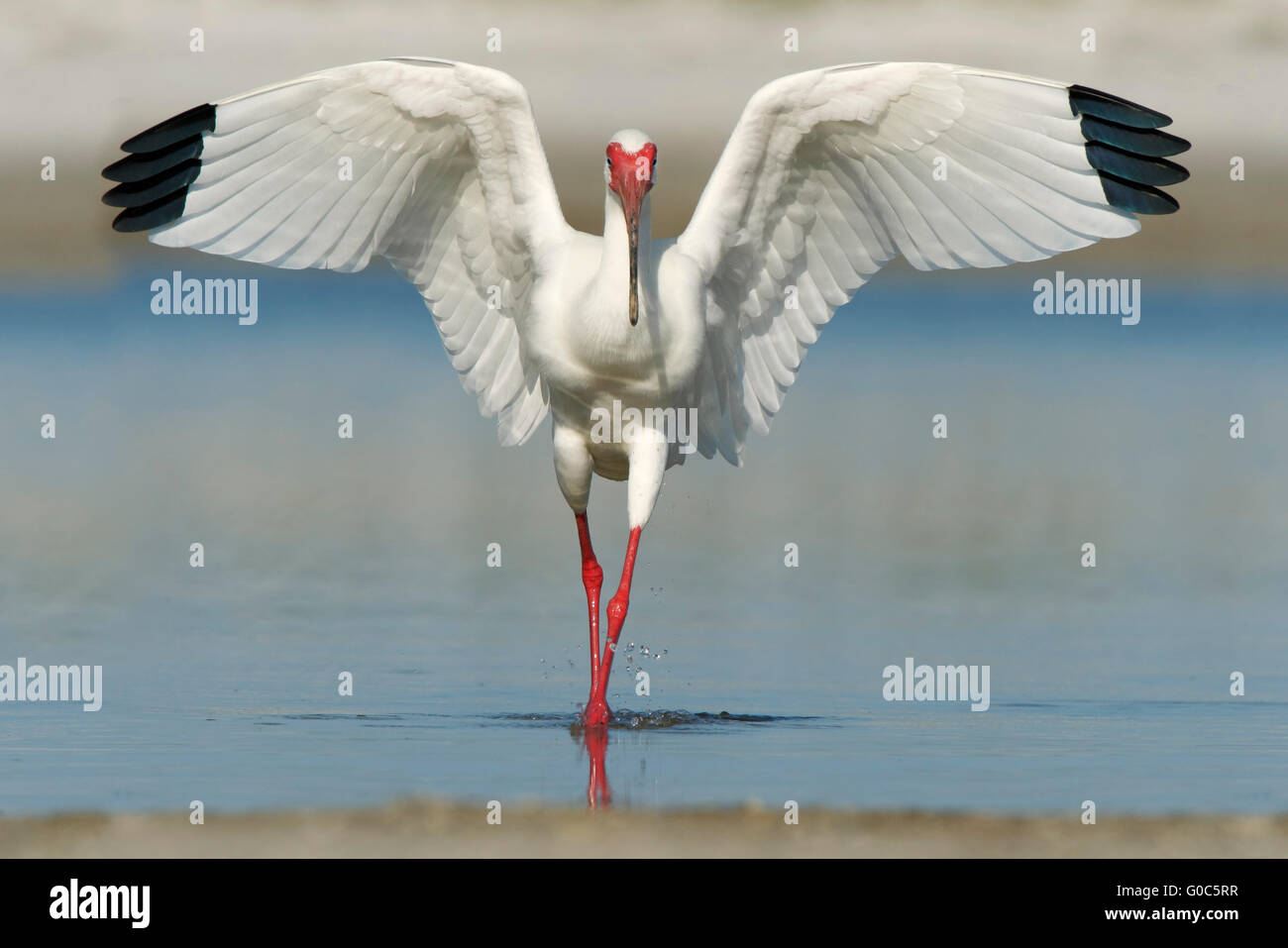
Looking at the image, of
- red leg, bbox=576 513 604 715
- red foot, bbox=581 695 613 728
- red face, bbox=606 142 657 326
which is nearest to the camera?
red face, bbox=606 142 657 326

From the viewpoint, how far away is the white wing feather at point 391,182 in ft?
34.6

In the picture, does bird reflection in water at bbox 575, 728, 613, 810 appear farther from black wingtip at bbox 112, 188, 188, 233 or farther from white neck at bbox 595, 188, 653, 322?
black wingtip at bbox 112, 188, 188, 233

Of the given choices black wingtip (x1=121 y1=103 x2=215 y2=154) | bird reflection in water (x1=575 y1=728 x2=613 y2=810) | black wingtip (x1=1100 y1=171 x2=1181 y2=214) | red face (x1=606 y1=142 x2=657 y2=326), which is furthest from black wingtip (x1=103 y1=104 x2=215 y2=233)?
black wingtip (x1=1100 y1=171 x2=1181 y2=214)

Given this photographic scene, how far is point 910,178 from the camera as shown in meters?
10.9

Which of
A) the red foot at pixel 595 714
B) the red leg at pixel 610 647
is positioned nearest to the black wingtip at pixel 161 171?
the red leg at pixel 610 647

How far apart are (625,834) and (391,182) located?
4.52 meters

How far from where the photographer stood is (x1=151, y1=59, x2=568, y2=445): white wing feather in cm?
1055

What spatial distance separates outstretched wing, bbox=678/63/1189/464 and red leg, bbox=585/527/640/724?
0.98m

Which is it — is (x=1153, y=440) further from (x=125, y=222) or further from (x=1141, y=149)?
(x=125, y=222)

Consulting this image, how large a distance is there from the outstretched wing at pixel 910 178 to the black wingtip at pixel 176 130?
8.47 ft

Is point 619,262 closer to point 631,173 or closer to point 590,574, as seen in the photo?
point 631,173

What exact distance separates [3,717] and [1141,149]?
6.24 metres

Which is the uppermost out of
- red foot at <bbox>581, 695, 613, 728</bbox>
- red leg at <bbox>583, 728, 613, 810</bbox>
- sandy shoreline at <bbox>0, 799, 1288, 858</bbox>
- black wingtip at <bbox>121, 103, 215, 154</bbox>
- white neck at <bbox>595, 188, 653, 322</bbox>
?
black wingtip at <bbox>121, 103, 215, 154</bbox>

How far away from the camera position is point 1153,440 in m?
17.5
